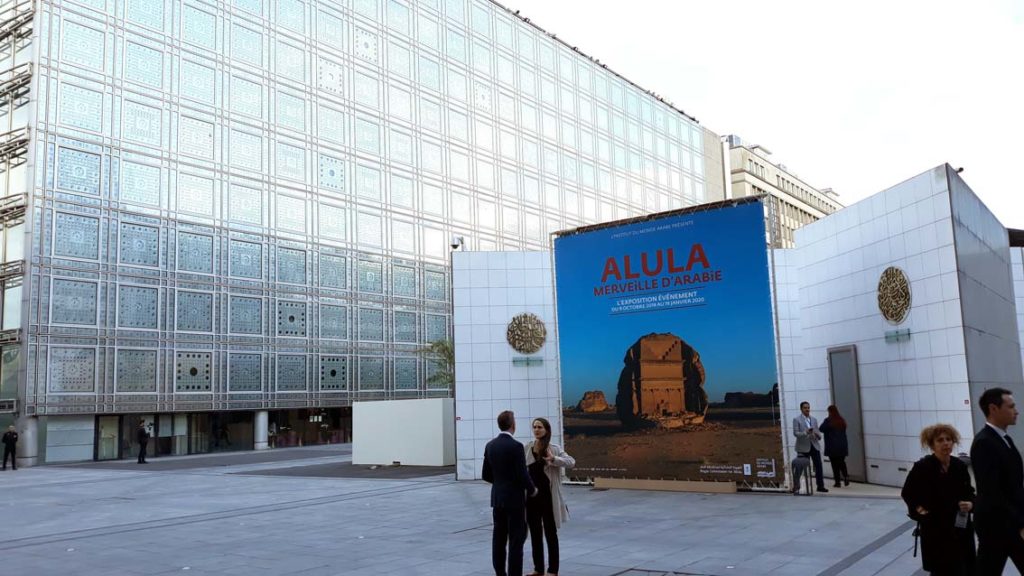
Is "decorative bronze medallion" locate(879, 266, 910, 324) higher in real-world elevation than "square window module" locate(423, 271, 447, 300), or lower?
lower

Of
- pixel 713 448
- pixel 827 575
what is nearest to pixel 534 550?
pixel 827 575

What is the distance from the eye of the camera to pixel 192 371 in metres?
38.9

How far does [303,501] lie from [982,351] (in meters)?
13.4

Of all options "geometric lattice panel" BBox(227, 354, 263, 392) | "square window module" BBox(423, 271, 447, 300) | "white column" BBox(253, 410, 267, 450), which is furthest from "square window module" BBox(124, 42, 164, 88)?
"square window module" BBox(423, 271, 447, 300)

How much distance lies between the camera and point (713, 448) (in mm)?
15812

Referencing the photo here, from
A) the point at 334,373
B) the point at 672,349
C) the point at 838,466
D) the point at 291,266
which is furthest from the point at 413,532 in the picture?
the point at 334,373

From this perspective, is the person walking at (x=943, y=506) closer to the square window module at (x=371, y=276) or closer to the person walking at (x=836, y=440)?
the person walking at (x=836, y=440)

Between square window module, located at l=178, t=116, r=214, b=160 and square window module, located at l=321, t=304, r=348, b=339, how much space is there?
10.1 m

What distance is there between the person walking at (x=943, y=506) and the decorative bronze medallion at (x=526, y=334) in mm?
14310

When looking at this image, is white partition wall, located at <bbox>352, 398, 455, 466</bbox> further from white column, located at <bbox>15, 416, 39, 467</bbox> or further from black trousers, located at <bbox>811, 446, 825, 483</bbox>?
white column, located at <bbox>15, 416, 39, 467</bbox>

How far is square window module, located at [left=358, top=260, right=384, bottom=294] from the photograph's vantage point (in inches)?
1848

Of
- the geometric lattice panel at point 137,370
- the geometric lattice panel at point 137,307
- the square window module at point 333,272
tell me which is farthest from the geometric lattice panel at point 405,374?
the geometric lattice panel at point 137,307

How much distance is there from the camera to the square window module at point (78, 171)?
35.0m

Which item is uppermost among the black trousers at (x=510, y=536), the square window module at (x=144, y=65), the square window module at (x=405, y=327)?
the square window module at (x=144, y=65)
